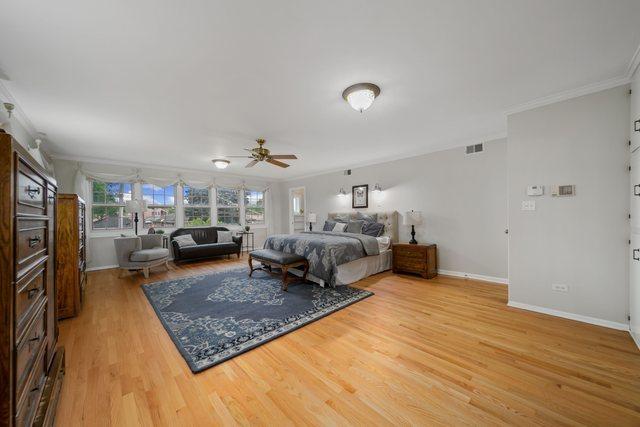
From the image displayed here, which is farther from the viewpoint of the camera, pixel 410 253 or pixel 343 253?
pixel 410 253

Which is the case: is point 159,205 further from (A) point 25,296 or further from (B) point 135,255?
(A) point 25,296

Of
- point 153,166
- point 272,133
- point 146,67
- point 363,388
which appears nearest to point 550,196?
point 363,388

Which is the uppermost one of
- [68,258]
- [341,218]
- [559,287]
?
[341,218]

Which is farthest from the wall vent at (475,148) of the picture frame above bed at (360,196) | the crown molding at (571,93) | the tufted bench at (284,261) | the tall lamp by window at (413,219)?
the tufted bench at (284,261)

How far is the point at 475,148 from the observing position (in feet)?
13.6

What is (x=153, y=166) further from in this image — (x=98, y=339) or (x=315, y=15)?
(x=315, y=15)

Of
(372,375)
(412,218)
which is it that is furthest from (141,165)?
(372,375)

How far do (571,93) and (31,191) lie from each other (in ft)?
14.5

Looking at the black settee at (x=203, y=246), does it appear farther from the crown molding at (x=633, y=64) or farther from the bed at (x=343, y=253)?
the crown molding at (x=633, y=64)

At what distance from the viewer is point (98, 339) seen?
226 centimetres

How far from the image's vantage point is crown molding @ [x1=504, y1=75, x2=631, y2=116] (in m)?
2.33

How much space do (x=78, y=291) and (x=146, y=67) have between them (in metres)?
2.61

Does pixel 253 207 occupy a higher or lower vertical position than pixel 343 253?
higher

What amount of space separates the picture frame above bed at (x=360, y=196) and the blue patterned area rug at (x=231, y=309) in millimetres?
2572
